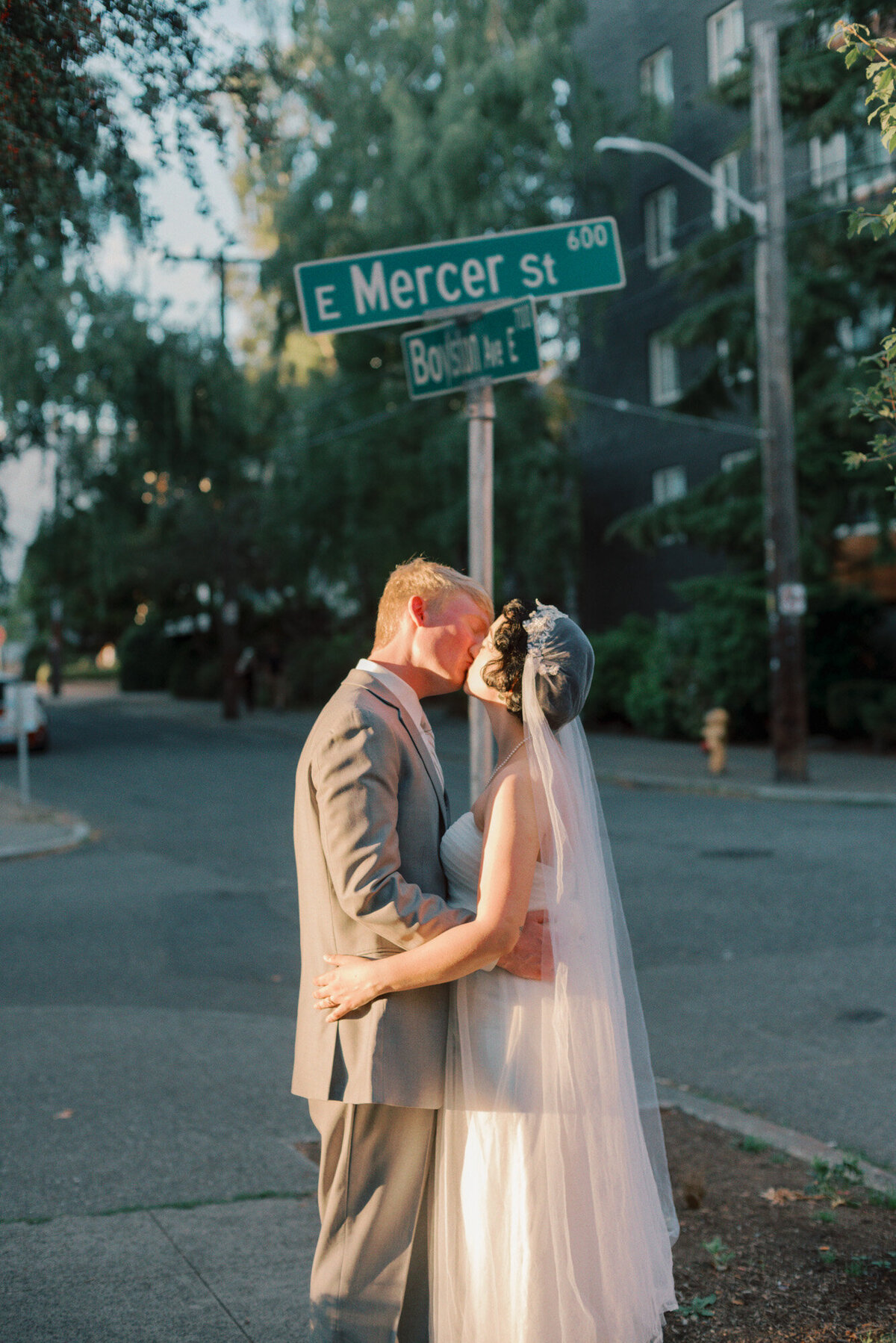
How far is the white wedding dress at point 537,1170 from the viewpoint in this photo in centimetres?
254

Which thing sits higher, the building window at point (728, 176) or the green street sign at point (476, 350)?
the building window at point (728, 176)

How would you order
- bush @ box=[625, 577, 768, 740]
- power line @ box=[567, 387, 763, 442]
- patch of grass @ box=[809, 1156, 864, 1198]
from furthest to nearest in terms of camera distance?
1. power line @ box=[567, 387, 763, 442]
2. bush @ box=[625, 577, 768, 740]
3. patch of grass @ box=[809, 1156, 864, 1198]

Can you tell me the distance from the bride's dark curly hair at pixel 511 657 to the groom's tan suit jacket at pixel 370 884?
221mm

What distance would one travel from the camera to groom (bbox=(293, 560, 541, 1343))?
2514 mm

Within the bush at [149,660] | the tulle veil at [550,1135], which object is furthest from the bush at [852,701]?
the bush at [149,660]

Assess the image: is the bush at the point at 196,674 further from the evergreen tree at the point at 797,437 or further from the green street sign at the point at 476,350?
the green street sign at the point at 476,350

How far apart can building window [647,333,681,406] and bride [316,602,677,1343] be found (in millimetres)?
26348

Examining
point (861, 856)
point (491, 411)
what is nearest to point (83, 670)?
point (861, 856)

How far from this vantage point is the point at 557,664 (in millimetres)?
2512

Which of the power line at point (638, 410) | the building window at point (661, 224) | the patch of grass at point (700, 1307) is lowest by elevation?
the patch of grass at point (700, 1307)

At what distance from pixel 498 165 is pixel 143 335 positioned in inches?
296

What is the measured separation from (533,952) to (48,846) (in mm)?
10092

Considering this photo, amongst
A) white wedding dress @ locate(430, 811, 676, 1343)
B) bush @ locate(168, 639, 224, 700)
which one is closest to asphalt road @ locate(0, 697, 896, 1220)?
white wedding dress @ locate(430, 811, 676, 1343)

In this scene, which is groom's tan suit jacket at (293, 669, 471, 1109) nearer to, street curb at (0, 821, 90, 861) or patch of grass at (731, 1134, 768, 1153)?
patch of grass at (731, 1134, 768, 1153)
